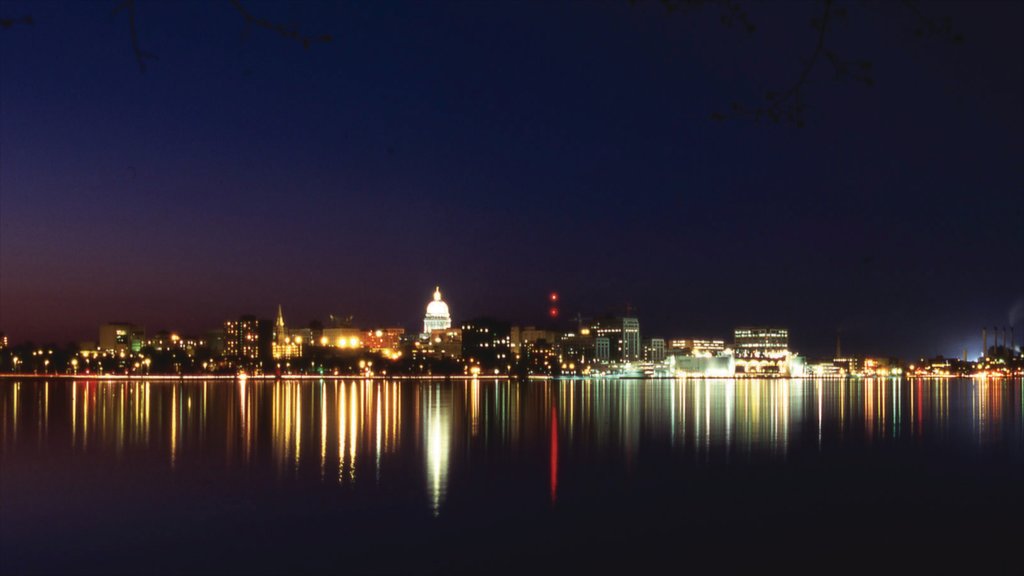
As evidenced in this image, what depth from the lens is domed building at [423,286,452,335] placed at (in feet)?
563

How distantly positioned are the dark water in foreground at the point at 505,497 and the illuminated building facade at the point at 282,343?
114431 mm

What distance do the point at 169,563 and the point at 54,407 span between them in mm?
36931

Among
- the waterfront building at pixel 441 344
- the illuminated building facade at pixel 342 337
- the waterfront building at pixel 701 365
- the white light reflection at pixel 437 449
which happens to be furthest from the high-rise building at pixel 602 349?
the white light reflection at pixel 437 449

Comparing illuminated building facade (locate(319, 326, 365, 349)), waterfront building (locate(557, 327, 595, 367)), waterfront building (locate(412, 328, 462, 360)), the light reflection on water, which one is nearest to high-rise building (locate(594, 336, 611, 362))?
waterfront building (locate(557, 327, 595, 367))

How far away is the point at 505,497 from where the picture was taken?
19.7 m

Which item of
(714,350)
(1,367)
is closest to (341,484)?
(1,367)

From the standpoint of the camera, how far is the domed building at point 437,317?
17162cm

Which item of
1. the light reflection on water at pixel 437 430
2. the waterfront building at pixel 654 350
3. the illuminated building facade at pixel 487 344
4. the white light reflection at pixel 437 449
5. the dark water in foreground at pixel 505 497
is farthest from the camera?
the waterfront building at pixel 654 350

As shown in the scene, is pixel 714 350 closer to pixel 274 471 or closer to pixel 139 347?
pixel 139 347

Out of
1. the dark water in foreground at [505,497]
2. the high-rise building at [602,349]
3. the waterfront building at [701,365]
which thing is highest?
the dark water in foreground at [505,497]

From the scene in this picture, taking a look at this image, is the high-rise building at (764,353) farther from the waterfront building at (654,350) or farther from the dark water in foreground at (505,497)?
the dark water in foreground at (505,497)

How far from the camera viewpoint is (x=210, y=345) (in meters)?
150

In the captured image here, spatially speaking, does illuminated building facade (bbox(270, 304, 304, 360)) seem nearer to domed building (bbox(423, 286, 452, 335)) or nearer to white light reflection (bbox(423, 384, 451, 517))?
domed building (bbox(423, 286, 452, 335))

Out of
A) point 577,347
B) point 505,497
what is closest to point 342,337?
point 577,347
